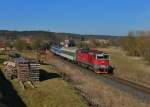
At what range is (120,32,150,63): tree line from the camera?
89688 mm

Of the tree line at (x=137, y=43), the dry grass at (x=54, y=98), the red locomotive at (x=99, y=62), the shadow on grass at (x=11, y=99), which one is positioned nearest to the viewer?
the dry grass at (x=54, y=98)

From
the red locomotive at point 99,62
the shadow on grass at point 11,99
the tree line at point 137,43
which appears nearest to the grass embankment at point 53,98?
the shadow on grass at point 11,99

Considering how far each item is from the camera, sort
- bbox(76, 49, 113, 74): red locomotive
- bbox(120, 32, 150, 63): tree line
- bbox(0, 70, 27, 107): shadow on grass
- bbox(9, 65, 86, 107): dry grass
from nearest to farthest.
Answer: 1. bbox(9, 65, 86, 107): dry grass
2. bbox(0, 70, 27, 107): shadow on grass
3. bbox(76, 49, 113, 74): red locomotive
4. bbox(120, 32, 150, 63): tree line

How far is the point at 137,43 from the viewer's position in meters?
101

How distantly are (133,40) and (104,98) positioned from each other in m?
88.8

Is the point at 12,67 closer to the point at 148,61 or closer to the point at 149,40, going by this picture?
the point at 148,61

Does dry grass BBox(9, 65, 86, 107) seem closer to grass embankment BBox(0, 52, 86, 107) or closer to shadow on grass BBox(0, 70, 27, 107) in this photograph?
grass embankment BBox(0, 52, 86, 107)

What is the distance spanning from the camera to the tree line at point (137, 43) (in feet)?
294

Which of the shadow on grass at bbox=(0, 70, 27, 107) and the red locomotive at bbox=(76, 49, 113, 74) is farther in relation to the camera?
the red locomotive at bbox=(76, 49, 113, 74)

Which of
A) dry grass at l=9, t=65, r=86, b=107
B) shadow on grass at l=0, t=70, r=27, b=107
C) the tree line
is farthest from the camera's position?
the tree line

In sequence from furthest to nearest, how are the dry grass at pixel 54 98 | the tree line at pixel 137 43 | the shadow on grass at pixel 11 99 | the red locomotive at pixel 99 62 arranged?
the tree line at pixel 137 43, the red locomotive at pixel 99 62, the shadow on grass at pixel 11 99, the dry grass at pixel 54 98

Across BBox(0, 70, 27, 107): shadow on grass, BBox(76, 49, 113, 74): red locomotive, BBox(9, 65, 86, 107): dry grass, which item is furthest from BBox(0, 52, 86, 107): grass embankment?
BBox(76, 49, 113, 74): red locomotive

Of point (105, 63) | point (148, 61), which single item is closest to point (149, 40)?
point (148, 61)

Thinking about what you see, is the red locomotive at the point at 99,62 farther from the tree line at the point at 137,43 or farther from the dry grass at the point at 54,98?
the tree line at the point at 137,43
